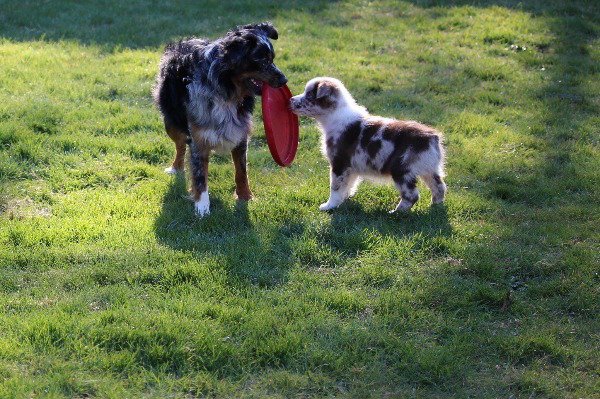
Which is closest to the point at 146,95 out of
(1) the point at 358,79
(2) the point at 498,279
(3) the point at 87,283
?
(1) the point at 358,79

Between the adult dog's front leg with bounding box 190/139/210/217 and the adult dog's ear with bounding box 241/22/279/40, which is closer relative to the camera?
the adult dog's front leg with bounding box 190/139/210/217

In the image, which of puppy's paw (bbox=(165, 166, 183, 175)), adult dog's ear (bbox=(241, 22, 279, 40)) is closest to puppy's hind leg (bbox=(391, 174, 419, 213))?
adult dog's ear (bbox=(241, 22, 279, 40))

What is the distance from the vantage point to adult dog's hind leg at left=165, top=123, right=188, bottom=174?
8227 mm

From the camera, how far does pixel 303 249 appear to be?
262 inches

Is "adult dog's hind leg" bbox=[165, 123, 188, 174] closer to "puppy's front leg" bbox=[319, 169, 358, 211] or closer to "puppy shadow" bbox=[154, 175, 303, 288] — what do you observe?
"puppy shadow" bbox=[154, 175, 303, 288]

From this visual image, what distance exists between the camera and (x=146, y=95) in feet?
34.3

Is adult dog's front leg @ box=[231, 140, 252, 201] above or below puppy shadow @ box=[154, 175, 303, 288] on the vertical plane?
above

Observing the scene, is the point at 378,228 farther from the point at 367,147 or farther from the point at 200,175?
the point at 200,175

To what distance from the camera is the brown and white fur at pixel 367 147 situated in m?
7.18

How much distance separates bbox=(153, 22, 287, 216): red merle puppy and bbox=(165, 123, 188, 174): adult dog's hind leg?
0.57 feet

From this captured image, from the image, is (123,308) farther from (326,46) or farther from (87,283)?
(326,46)

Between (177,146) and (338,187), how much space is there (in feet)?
6.39

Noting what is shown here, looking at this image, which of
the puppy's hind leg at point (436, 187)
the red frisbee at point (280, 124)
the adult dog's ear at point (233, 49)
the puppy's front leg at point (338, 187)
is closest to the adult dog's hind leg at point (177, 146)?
the red frisbee at point (280, 124)

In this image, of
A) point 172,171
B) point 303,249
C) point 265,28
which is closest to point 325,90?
point 265,28
